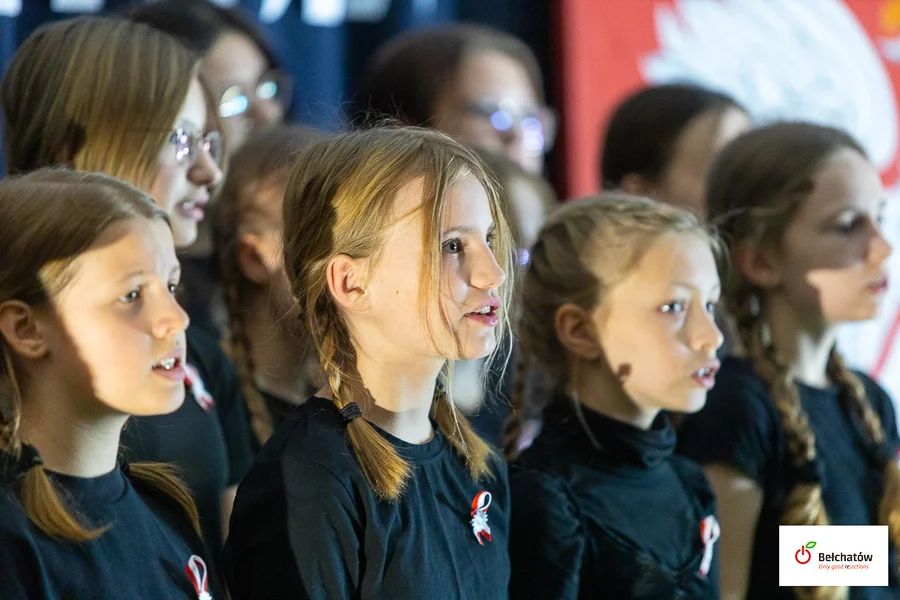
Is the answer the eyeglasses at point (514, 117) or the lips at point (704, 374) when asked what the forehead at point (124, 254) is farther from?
the eyeglasses at point (514, 117)

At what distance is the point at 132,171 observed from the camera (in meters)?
1.50

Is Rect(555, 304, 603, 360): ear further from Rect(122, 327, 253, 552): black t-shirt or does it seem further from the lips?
Rect(122, 327, 253, 552): black t-shirt

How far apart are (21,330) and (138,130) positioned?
1.38 feet

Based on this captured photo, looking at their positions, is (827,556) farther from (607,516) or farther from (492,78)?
(492,78)

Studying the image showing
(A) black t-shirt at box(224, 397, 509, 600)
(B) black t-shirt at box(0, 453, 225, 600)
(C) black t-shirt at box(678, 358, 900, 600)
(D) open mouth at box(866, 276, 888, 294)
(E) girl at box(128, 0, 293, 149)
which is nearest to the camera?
(B) black t-shirt at box(0, 453, 225, 600)

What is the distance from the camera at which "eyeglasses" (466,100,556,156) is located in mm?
2457

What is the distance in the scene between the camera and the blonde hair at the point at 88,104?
149 cm

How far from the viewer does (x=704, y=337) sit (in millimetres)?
1559

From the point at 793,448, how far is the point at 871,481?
0.58 feet

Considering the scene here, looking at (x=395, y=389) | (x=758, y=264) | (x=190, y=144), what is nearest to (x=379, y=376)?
(x=395, y=389)

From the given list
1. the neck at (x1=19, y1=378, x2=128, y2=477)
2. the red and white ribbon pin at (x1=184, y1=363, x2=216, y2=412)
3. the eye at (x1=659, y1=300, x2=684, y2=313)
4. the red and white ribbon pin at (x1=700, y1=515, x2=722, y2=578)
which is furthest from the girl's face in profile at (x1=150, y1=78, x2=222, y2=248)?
the red and white ribbon pin at (x1=700, y1=515, x2=722, y2=578)

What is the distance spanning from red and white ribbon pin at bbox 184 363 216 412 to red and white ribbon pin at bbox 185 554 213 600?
1.07ft

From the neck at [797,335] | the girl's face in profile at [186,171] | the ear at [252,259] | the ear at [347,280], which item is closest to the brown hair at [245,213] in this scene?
the ear at [252,259]

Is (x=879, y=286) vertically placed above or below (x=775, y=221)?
below
